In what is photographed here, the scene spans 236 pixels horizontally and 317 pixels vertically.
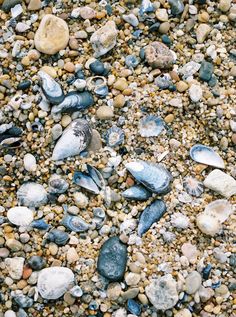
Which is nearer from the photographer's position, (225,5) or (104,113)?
(104,113)

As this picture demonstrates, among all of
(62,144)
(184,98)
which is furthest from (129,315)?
(184,98)

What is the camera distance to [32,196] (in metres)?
2.38

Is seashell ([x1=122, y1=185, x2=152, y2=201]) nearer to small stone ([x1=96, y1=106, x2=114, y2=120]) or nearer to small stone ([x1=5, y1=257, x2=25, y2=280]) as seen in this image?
small stone ([x1=96, y1=106, x2=114, y2=120])

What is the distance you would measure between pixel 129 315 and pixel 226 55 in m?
1.10

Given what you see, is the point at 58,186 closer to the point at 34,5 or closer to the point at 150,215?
the point at 150,215

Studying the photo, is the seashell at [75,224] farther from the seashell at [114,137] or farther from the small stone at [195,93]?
the small stone at [195,93]

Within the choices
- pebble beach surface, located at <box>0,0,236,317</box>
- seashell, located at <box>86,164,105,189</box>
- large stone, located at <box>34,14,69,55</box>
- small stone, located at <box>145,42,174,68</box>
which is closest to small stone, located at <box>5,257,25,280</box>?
pebble beach surface, located at <box>0,0,236,317</box>

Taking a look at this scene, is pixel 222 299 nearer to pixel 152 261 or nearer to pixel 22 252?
pixel 152 261

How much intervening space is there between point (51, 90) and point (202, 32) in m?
0.67

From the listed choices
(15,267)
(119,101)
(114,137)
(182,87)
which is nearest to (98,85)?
(119,101)

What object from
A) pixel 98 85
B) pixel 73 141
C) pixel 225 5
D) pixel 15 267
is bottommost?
pixel 15 267

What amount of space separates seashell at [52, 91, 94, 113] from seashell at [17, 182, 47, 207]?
0.99 ft

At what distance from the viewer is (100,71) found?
2494 mm

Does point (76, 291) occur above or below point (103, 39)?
below
